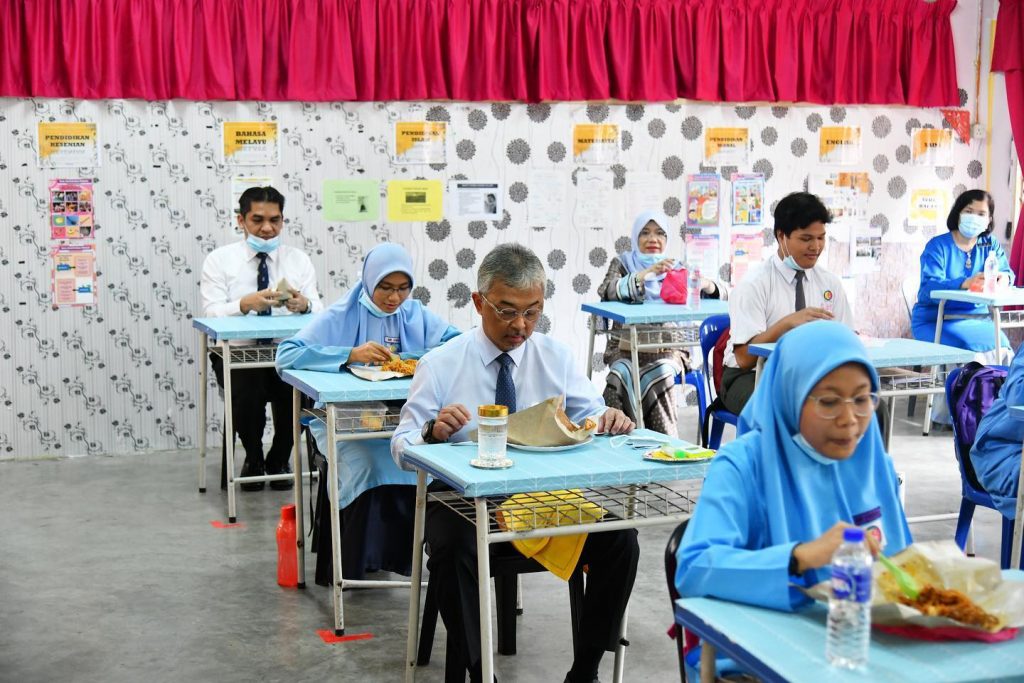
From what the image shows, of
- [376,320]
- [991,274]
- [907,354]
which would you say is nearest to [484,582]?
[376,320]

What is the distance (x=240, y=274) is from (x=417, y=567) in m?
3.45

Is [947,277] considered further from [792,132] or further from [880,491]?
[880,491]

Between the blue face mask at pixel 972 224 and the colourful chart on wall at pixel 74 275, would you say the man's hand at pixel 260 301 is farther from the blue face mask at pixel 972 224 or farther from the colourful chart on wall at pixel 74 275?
the blue face mask at pixel 972 224

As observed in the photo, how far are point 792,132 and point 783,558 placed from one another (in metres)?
6.63

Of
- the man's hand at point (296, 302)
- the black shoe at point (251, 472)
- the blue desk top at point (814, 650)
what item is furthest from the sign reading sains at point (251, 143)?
the blue desk top at point (814, 650)

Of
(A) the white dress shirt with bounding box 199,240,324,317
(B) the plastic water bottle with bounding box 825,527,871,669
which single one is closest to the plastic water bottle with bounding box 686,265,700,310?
(A) the white dress shirt with bounding box 199,240,324,317

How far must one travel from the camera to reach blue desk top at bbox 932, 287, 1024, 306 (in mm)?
7023

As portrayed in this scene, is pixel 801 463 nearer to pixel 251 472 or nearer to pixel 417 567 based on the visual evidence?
pixel 417 567

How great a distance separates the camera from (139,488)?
6133 mm

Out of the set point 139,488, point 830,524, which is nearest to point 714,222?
point 139,488

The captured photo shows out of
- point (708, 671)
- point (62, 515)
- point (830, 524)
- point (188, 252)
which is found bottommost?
point (62, 515)

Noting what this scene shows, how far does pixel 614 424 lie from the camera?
Result: 331 cm

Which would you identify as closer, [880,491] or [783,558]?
[783,558]

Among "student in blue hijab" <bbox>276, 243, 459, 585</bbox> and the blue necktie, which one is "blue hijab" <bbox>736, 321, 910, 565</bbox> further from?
"student in blue hijab" <bbox>276, 243, 459, 585</bbox>
